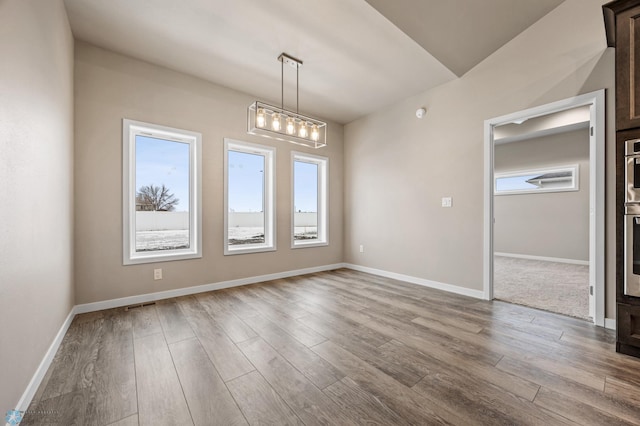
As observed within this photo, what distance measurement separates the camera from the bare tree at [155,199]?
3.17 meters

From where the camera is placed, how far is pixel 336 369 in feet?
5.67

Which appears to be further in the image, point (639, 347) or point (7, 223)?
point (639, 347)

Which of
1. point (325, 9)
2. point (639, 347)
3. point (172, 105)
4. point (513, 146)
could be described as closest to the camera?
point (639, 347)

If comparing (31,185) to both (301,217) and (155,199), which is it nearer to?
(155,199)

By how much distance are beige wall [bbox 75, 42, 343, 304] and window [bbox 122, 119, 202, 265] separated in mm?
82

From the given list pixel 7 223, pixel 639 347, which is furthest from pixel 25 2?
pixel 639 347

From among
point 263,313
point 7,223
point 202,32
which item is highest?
point 202,32

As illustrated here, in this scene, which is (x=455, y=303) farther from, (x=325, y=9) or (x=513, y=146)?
(x=513, y=146)

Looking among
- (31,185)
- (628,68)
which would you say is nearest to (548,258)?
(628,68)

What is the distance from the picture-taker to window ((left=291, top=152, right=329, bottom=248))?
456cm

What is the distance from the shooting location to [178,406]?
140 cm

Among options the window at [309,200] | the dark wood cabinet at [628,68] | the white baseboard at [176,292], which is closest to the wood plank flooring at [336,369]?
the white baseboard at [176,292]

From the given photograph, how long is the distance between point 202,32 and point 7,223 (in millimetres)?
2263

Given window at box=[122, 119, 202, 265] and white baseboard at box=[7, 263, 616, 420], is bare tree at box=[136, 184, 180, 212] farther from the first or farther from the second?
white baseboard at box=[7, 263, 616, 420]
